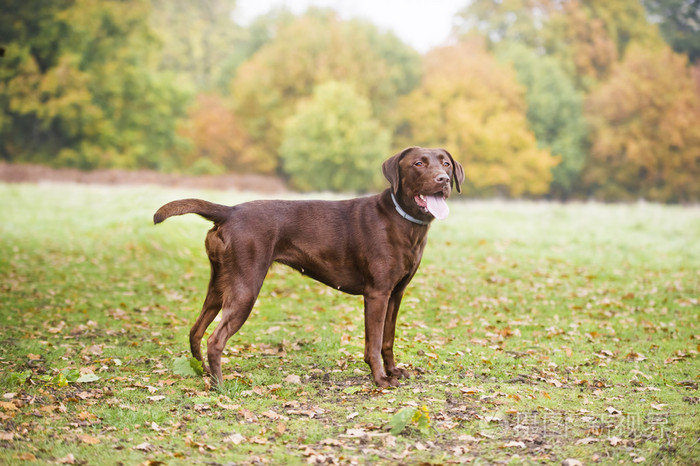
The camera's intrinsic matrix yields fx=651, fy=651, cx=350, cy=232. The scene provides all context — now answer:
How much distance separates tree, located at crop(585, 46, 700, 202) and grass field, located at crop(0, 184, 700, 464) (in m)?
27.5

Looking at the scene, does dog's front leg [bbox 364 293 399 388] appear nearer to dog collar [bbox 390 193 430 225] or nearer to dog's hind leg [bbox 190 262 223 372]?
dog collar [bbox 390 193 430 225]

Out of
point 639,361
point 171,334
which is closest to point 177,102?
point 171,334

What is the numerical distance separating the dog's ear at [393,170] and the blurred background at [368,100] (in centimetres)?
3159

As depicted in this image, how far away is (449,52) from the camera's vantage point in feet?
149

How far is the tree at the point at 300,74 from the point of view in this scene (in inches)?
1672

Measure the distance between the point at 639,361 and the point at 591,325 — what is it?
5.79 feet

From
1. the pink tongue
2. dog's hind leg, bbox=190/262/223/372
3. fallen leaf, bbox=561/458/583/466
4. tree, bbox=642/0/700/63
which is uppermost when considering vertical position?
tree, bbox=642/0/700/63

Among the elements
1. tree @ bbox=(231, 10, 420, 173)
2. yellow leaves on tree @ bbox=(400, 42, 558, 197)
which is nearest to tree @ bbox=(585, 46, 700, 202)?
yellow leaves on tree @ bbox=(400, 42, 558, 197)

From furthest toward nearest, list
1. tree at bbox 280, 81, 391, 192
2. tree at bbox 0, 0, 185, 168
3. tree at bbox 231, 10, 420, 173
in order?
tree at bbox 231, 10, 420, 173, tree at bbox 280, 81, 391, 192, tree at bbox 0, 0, 185, 168

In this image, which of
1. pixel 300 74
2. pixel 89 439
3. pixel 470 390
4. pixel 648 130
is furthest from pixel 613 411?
pixel 300 74

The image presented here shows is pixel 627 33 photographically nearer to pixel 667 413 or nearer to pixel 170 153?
pixel 170 153

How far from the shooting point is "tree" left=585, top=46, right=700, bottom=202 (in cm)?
3850

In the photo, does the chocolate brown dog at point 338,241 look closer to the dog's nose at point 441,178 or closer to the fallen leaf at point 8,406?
the dog's nose at point 441,178

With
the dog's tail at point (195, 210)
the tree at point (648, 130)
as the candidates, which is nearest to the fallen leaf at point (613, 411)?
the dog's tail at point (195, 210)
